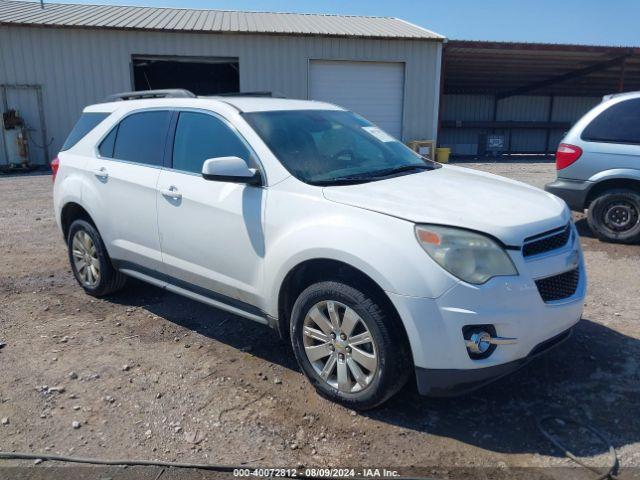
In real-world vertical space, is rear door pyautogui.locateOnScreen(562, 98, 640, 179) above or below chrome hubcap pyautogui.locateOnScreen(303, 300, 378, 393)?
above

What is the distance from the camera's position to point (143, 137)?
14.3 ft

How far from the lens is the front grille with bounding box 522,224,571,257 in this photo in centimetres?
288

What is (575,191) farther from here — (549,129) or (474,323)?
(549,129)

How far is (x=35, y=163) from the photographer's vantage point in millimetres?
16203

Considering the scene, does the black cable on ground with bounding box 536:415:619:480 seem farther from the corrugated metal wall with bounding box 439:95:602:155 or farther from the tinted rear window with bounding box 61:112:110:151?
the corrugated metal wall with bounding box 439:95:602:155

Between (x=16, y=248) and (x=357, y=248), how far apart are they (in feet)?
18.8

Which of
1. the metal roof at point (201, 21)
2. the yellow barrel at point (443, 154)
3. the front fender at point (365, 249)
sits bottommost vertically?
the yellow barrel at point (443, 154)

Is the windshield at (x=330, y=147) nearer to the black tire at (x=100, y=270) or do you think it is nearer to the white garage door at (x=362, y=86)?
the black tire at (x=100, y=270)

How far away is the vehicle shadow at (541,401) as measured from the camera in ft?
9.44

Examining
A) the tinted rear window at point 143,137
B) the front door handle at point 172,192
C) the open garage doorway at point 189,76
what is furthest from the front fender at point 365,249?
the open garage doorway at point 189,76

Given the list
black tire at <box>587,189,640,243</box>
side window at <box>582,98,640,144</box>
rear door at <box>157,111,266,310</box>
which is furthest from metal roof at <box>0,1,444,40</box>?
rear door at <box>157,111,266,310</box>

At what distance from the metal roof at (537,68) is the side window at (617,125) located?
1187cm

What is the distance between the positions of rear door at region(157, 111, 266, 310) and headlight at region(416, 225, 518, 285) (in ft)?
3.67

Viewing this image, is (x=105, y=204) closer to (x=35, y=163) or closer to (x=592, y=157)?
(x=592, y=157)
